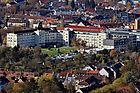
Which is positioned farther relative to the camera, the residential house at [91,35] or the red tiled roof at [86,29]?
the red tiled roof at [86,29]

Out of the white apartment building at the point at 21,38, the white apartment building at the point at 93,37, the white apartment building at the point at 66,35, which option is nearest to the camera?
the white apartment building at the point at 21,38

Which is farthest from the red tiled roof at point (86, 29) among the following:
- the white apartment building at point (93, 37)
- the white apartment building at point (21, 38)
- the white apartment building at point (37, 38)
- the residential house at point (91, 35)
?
the white apartment building at point (21, 38)

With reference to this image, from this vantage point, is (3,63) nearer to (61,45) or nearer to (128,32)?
(61,45)

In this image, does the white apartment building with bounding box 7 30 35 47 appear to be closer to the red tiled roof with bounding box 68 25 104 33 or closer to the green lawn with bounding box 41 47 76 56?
the green lawn with bounding box 41 47 76 56

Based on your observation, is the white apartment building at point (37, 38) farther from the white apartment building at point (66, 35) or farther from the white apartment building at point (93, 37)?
the white apartment building at point (93, 37)

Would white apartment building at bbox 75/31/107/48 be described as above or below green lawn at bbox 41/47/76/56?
below

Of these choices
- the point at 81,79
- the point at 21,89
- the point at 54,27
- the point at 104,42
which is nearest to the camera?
the point at 21,89

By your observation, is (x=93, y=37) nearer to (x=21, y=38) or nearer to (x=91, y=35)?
(x=91, y=35)

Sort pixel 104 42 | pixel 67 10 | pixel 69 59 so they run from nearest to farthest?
pixel 69 59
pixel 104 42
pixel 67 10

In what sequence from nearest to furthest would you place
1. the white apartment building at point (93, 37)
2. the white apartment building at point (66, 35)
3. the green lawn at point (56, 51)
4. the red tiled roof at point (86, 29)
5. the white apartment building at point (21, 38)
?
the green lawn at point (56, 51)
the white apartment building at point (21, 38)
the white apartment building at point (93, 37)
the white apartment building at point (66, 35)
the red tiled roof at point (86, 29)

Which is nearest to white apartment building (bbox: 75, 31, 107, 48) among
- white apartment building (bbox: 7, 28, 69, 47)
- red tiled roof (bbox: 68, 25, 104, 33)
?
red tiled roof (bbox: 68, 25, 104, 33)

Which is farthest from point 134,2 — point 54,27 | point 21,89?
point 21,89
